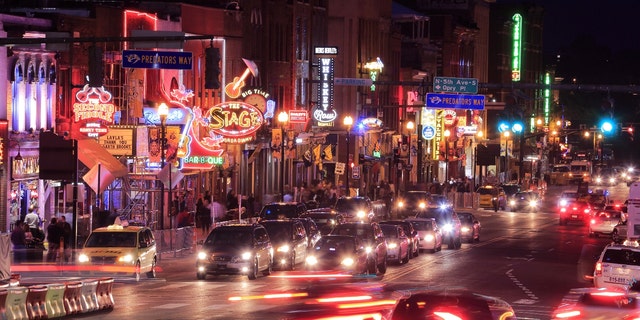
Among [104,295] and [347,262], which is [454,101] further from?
[104,295]

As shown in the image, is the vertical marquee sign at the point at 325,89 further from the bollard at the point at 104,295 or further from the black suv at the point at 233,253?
the bollard at the point at 104,295

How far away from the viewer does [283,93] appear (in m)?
76.4

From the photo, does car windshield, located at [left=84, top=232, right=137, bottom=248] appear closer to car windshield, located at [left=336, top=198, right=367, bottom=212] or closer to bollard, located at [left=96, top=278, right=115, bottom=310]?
bollard, located at [left=96, top=278, right=115, bottom=310]

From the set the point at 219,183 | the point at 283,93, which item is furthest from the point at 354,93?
the point at 219,183

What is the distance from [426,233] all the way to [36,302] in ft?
85.7

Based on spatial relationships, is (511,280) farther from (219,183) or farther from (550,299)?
(219,183)

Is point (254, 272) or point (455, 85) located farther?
point (455, 85)

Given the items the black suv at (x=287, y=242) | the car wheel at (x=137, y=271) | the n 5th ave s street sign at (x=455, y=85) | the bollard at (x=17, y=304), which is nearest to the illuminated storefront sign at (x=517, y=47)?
the n 5th ave s street sign at (x=455, y=85)

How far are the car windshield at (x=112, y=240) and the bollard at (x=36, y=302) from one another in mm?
9921

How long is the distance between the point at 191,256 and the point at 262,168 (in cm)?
2735

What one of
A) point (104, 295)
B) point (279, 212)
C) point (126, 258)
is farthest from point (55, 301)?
point (279, 212)

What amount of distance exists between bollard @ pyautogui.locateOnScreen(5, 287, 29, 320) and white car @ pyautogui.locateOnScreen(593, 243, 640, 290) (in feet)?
51.8

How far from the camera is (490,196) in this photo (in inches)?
3570

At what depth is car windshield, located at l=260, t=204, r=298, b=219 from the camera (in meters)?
52.2
